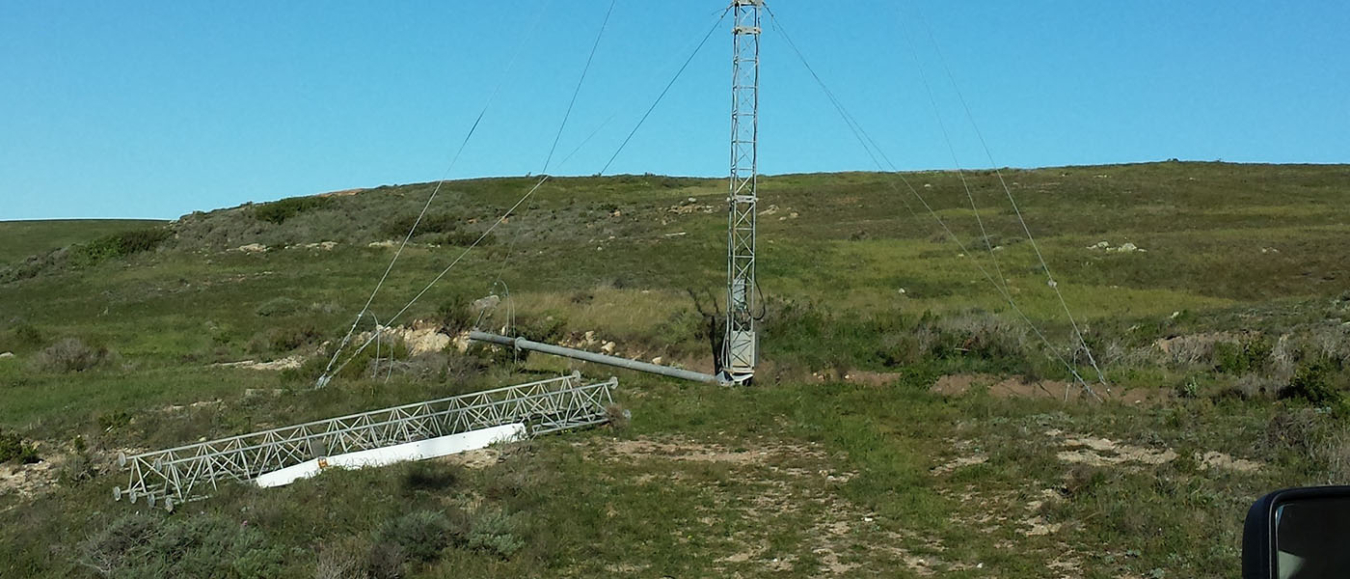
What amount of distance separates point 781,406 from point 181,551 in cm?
1222

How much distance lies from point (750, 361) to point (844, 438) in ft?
18.6

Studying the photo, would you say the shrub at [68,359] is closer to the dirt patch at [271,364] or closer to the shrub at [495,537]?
the dirt patch at [271,364]

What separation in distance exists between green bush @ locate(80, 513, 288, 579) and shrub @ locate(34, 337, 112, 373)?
770 inches

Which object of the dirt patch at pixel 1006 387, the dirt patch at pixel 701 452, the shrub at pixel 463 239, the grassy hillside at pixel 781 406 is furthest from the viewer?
the shrub at pixel 463 239

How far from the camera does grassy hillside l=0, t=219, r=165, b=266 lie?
87750mm

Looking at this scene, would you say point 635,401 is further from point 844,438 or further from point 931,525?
point 931,525

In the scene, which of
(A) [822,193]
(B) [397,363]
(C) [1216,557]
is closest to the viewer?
(C) [1216,557]

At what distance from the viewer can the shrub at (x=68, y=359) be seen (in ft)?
97.2

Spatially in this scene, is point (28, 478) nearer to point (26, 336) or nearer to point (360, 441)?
point (360, 441)

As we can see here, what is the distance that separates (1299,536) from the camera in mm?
3555

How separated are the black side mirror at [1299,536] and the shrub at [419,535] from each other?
10.1 meters

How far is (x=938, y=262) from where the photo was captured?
4159 cm

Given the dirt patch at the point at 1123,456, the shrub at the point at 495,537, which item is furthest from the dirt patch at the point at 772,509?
the dirt patch at the point at 1123,456

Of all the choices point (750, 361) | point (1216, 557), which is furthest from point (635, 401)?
point (1216, 557)
